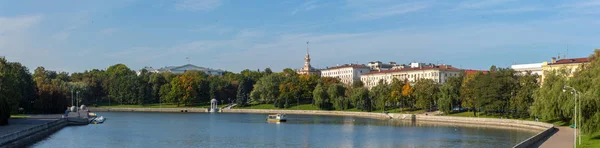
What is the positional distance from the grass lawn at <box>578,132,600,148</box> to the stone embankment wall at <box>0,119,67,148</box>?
1505 inches

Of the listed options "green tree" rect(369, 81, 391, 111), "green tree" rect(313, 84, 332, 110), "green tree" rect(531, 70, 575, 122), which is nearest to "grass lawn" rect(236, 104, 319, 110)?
"green tree" rect(313, 84, 332, 110)

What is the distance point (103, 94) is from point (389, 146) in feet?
378

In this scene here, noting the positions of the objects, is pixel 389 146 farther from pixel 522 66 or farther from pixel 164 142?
pixel 522 66

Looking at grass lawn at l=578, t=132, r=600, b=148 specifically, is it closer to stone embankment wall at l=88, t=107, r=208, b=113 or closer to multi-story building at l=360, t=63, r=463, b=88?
multi-story building at l=360, t=63, r=463, b=88

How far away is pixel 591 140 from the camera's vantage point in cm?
4372

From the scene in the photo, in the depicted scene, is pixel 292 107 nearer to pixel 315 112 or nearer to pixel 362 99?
pixel 315 112

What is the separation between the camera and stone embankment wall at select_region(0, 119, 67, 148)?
4304cm

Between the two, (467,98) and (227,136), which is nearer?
(227,136)

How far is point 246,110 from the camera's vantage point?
425 ft

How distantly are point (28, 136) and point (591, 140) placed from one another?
139 ft

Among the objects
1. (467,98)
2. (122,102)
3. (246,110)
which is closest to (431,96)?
(467,98)

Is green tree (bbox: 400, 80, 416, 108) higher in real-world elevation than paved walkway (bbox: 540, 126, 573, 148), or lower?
higher

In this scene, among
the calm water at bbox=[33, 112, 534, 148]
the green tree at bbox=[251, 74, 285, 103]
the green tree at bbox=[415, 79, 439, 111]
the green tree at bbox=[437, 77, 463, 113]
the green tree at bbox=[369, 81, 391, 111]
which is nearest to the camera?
the calm water at bbox=[33, 112, 534, 148]

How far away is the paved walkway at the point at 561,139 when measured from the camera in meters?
41.8
